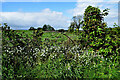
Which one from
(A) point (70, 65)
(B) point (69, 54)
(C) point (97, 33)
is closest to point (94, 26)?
(C) point (97, 33)

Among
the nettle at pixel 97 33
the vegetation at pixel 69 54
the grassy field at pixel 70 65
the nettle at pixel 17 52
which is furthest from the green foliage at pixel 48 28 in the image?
the nettle at pixel 97 33

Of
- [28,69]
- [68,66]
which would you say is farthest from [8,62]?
[68,66]

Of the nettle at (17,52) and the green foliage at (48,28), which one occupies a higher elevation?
the green foliage at (48,28)

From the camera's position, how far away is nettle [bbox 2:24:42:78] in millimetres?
3612

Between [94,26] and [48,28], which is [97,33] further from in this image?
[48,28]

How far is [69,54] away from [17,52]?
53.7 inches

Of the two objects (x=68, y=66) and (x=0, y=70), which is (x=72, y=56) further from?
(x=0, y=70)

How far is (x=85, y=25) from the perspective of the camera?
4426 mm

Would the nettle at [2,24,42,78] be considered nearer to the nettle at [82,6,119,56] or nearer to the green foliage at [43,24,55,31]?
the green foliage at [43,24,55,31]

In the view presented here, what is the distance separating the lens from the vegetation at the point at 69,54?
361 centimetres

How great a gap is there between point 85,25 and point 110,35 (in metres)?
0.78

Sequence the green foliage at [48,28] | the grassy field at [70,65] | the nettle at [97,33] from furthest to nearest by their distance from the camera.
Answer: the green foliage at [48,28], the nettle at [97,33], the grassy field at [70,65]

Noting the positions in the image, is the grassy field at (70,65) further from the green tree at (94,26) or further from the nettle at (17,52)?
the green tree at (94,26)

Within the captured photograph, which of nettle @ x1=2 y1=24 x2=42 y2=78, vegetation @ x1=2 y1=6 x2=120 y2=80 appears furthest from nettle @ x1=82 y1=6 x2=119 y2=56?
nettle @ x1=2 y1=24 x2=42 y2=78
